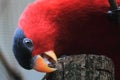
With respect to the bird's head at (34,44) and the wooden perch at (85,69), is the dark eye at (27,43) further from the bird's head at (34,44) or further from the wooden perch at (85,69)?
the wooden perch at (85,69)

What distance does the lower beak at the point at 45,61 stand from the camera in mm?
946

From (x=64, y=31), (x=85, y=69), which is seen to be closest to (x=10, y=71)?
(x=85, y=69)

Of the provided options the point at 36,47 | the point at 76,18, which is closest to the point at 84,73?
the point at 36,47

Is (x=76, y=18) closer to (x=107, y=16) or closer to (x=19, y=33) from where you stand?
(x=107, y=16)

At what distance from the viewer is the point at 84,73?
2.62 ft

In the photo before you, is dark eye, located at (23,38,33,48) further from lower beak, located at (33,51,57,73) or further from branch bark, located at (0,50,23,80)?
branch bark, located at (0,50,23,80)

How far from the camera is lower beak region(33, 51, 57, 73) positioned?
95 centimetres

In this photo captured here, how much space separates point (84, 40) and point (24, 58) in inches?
11.0

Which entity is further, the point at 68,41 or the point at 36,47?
the point at 68,41

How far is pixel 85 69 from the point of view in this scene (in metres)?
0.80

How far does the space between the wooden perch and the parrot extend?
165 millimetres

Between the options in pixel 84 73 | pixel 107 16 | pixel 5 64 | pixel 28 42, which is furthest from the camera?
pixel 107 16

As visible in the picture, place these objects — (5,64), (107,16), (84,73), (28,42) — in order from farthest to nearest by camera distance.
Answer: (107,16) → (28,42) → (84,73) → (5,64)

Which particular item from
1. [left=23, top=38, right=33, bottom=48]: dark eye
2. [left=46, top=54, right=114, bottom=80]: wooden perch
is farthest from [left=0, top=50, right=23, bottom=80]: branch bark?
[left=23, top=38, right=33, bottom=48]: dark eye
